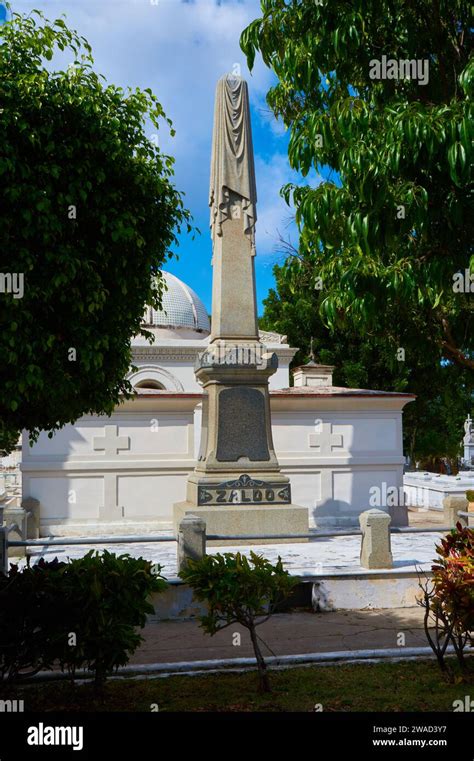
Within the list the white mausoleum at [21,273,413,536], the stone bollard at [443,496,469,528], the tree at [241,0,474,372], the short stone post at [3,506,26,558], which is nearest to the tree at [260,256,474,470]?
the white mausoleum at [21,273,413,536]

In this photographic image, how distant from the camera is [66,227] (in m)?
6.61

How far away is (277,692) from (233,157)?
11576 millimetres

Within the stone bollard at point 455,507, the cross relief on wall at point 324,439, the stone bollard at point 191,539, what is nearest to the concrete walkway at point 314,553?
the stone bollard at point 191,539

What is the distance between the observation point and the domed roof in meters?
34.8

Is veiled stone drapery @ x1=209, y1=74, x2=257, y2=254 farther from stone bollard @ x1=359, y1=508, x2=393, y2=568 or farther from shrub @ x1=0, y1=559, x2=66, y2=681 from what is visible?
shrub @ x1=0, y1=559, x2=66, y2=681

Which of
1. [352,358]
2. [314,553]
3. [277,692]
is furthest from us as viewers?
[352,358]

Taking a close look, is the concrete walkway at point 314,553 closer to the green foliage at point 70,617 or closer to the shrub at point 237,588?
the shrub at point 237,588

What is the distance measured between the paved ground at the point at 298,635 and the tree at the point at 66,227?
9.74 feet

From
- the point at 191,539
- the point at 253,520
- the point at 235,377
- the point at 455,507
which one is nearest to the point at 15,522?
the point at 253,520

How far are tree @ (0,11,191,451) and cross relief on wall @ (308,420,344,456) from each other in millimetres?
10162

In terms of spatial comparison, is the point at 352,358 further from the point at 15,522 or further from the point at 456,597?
the point at 456,597

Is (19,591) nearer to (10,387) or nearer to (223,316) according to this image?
(10,387)

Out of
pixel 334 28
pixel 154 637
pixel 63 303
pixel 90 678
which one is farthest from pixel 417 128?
pixel 154 637

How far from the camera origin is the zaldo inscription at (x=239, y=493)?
1367cm
